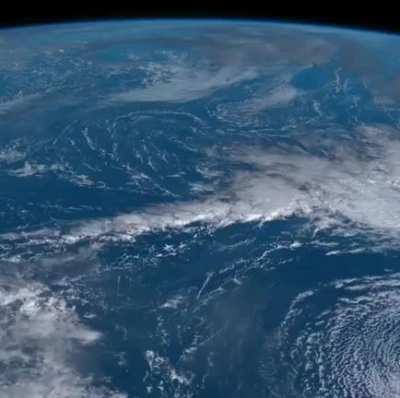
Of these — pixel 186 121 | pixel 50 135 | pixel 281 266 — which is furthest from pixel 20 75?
pixel 281 266

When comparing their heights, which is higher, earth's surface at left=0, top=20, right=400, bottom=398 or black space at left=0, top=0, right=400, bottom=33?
black space at left=0, top=0, right=400, bottom=33

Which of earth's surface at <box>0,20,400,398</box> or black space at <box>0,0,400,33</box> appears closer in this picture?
black space at <box>0,0,400,33</box>

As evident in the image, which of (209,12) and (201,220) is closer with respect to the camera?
(209,12)

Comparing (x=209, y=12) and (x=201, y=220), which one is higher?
(x=209, y=12)

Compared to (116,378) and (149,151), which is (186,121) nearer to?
(149,151)
